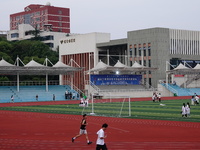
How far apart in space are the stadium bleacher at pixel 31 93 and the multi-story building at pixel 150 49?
42.5 feet

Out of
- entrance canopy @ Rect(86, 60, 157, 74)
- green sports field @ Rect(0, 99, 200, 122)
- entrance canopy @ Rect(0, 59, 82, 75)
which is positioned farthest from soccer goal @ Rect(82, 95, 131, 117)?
entrance canopy @ Rect(86, 60, 157, 74)

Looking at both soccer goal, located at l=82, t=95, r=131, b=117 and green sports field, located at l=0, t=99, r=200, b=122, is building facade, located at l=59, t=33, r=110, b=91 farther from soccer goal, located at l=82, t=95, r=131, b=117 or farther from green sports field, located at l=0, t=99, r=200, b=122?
green sports field, located at l=0, t=99, r=200, b=122

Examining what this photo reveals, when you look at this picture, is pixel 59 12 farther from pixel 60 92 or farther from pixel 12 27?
pixel 60 92

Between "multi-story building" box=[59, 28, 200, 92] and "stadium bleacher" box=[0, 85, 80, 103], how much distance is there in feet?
42.5

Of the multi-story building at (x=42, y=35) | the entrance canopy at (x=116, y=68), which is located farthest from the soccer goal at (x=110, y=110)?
the multi-story building at (x=42, y=35)

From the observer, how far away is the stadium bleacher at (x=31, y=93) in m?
72.2

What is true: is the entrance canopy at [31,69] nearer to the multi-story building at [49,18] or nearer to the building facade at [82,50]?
the building facade at [82,50]

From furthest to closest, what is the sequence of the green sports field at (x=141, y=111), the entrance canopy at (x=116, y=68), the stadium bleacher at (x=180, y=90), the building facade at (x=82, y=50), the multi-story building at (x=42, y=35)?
the multi-story building at (x=42, y=35) < the building facade at (x=82, y=50) < the stadium bleacher at (x=180, y=90) < the entrance canopy at (x=116, y=68) < the green sports field at (x=141, y=111)

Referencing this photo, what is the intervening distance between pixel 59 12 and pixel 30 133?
133280mm

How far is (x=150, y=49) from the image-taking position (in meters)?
89.5

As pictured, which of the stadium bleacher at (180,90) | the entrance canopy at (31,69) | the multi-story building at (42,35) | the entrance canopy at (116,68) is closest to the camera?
the entrance canopy at (31,69)

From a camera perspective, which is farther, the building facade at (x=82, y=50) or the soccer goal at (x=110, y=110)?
the building facade at (x=82, y=50)

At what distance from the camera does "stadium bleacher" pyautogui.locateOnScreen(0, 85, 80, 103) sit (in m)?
72.2

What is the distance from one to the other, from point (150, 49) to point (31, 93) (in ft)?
92.6
